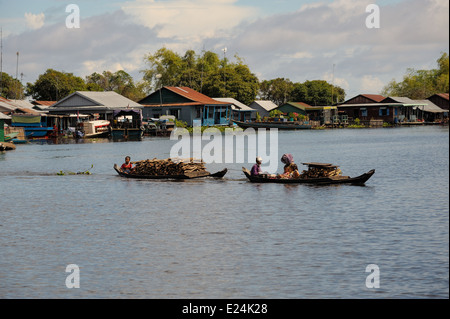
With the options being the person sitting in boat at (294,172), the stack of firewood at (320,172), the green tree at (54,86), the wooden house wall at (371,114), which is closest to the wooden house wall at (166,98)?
the green tree at (54,86)

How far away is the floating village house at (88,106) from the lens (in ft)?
272

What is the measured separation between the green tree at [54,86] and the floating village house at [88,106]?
33.4 metres

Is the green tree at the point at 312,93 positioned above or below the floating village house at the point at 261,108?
above

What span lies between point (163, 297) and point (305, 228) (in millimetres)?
7900

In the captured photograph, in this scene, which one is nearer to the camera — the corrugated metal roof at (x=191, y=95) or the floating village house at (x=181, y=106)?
the floating village house at (x=181, y=106)

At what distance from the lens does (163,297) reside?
13.4 m

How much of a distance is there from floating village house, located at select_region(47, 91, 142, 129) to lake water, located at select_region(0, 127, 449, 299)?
160ft

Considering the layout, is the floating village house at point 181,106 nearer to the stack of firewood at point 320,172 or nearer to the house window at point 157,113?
the house window at point 157,113

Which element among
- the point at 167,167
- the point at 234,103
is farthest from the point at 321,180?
the point at 234,103

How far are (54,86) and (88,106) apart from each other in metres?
40.2

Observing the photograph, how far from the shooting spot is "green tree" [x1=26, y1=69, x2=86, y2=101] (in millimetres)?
119944

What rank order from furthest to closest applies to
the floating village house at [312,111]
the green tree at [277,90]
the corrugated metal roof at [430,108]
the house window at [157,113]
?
the green tree at [277,90], the corrugated metal roof at [430,108], the floating village house at [312,111], the house window at [157,113]
